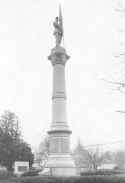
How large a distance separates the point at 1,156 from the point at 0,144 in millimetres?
1752

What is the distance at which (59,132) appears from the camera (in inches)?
1192

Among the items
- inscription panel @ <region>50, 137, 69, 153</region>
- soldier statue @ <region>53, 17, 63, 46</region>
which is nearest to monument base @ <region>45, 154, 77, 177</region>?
inscription panel @ <region>50, 137, 69, 153</region>

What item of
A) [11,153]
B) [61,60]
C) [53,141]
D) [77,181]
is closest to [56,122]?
[53,141]

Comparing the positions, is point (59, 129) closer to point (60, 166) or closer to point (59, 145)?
point (59, 145)

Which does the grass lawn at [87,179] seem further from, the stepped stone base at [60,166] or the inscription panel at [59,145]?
the inscription panel at [59,145]

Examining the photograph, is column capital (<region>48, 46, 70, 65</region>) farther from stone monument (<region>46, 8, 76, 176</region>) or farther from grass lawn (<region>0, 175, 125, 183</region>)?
grass lawn (<region>0, 175, 125, 183</region>)

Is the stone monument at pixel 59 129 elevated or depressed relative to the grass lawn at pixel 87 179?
elevated

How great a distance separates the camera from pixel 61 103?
30.9 metres

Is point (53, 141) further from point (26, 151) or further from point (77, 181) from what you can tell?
point (26, 151)

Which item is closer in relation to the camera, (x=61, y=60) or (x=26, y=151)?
(x=61, y=60)

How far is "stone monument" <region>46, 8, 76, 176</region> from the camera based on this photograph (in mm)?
29406

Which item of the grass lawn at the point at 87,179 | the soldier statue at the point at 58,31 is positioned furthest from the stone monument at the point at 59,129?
the grass lawn at the point at 87,179

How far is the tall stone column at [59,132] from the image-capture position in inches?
1157

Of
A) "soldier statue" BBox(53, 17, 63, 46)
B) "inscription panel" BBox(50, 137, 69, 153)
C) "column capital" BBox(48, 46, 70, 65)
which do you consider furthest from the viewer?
"soldier statue" BBox(53, 17, 63, 46)
